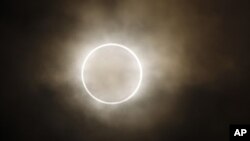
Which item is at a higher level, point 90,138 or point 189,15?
point 189,15

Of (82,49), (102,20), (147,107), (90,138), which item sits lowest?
(90,138)

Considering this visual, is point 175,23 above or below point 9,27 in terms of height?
above

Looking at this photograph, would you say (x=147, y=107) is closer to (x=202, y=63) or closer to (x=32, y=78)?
(x=202, y=63)

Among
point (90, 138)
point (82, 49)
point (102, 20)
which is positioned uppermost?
point (102, 20)

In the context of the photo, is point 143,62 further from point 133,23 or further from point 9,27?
point 9,27

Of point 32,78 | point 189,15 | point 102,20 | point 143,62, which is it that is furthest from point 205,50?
point 32,78

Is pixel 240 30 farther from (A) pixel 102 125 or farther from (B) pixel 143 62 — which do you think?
(A) pixel 102 125

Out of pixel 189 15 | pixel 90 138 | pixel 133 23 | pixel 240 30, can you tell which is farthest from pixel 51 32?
pixel 240 30
